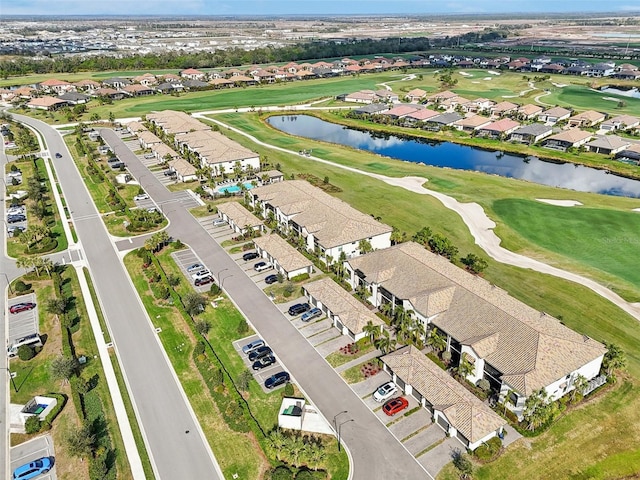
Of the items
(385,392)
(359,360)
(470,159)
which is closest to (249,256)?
(359,360)

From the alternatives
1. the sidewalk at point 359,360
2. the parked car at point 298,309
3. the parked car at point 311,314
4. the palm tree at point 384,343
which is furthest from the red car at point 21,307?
the palm tree at point 384,343

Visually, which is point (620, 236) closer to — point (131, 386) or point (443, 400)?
point (443, 400)

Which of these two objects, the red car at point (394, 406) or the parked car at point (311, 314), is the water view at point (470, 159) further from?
the red car at point (394, 406)

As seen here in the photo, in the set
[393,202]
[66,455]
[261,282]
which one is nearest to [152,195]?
[261,282]

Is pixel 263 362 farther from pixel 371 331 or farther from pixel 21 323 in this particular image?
pixel 21 323

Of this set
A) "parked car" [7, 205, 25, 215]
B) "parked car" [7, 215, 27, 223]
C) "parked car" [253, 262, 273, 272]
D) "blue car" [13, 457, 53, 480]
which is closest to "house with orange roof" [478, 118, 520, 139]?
"parked car" [253, 262, 273, 272]

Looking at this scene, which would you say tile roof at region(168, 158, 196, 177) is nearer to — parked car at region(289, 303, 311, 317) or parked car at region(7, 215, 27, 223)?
parked car at region(7, 215, 27, 223)
